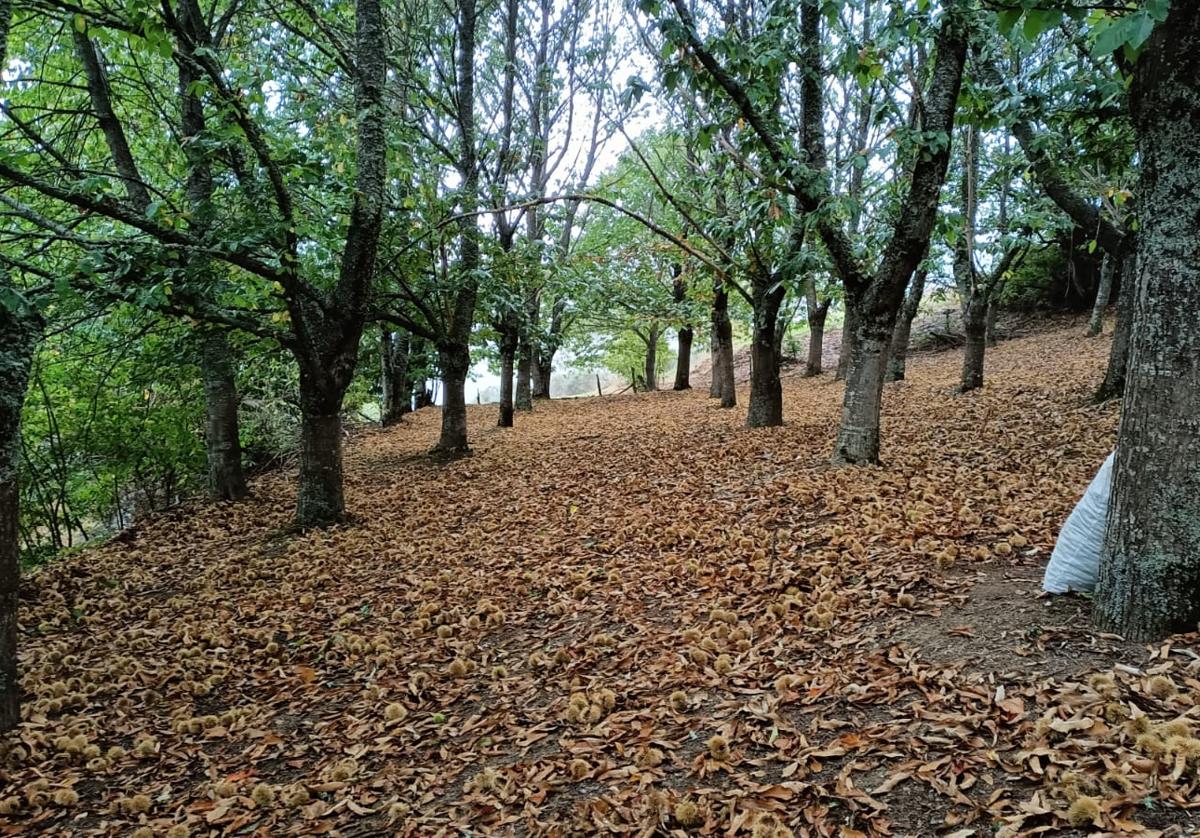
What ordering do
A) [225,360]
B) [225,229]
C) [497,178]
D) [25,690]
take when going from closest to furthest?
1. [25,690]
2. [225,229]
3. [225,360]
4. [497,178]

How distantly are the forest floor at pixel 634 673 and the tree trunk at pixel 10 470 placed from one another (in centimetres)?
34

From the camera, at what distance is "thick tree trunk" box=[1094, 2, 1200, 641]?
2.36 m

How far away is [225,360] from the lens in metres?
7.80

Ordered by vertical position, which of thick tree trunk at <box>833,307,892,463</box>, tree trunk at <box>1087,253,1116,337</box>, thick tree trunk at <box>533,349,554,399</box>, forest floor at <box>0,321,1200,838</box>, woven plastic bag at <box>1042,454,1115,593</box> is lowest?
forest floor at <box>0,321,1200,838</box>

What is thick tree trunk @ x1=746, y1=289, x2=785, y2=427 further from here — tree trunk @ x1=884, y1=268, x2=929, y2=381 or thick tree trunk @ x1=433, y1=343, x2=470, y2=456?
tree trunk @ x1=884, y1=268, x2=929, y2=381

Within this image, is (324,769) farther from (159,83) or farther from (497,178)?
(159,83)

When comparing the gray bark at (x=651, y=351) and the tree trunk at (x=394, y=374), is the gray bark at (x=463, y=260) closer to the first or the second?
the tree trunk at (x=394, y=374)

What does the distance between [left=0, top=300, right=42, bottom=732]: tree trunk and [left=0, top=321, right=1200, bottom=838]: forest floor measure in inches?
13.2

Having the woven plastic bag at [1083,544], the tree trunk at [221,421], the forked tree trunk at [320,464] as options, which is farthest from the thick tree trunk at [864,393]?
the tree trunk at [221,421]

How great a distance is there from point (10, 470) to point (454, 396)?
6.86 m

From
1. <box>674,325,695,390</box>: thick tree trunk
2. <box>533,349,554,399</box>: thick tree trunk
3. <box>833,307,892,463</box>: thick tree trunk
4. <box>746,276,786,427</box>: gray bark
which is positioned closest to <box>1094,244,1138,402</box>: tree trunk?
<box>833,307,892,463</box>: thick tree trunk

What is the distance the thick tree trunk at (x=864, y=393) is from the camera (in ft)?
19.4

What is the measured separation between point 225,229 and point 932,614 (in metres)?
5.69

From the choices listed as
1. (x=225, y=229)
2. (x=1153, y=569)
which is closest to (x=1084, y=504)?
(x=1153, y=569)
